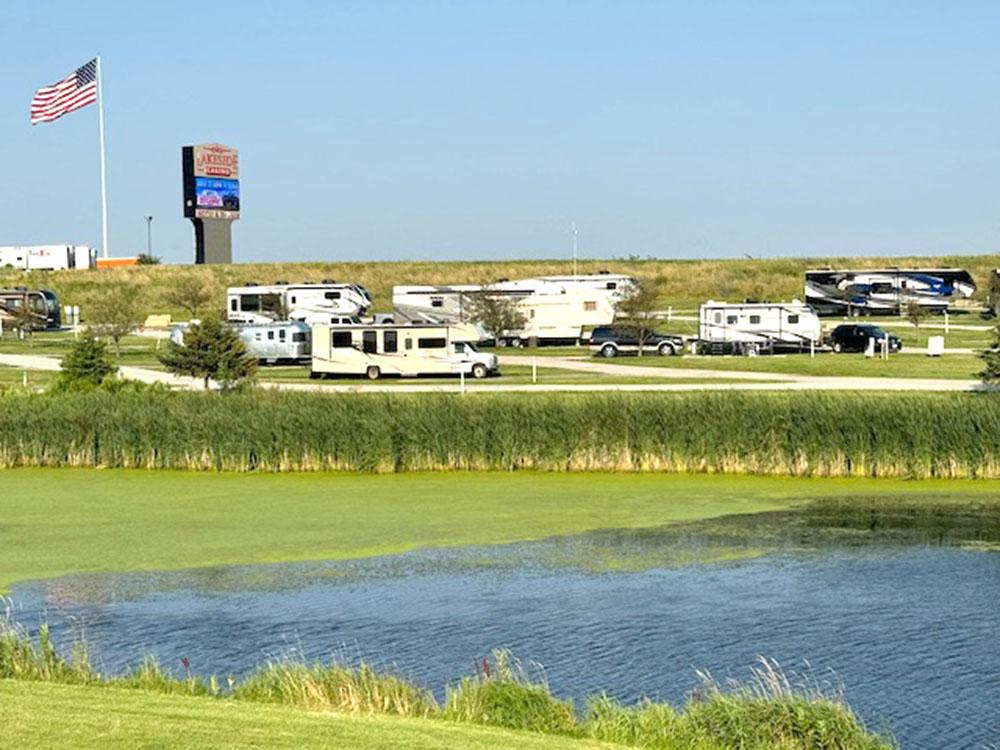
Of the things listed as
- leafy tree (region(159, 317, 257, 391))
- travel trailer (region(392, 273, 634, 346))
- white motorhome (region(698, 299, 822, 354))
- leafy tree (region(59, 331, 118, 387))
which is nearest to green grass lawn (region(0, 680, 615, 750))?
leafy tree (region(59, 331, 118, 387))

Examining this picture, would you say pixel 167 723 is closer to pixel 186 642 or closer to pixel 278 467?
pixel 186 642

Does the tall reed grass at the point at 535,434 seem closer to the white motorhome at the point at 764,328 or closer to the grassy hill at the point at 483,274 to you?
the white motorhome at the point at 764,328

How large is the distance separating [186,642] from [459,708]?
7.17 metres

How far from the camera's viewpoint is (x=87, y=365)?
4834cm

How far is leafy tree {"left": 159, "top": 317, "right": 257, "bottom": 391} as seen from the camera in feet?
173

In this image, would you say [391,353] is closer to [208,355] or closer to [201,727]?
[208,355]

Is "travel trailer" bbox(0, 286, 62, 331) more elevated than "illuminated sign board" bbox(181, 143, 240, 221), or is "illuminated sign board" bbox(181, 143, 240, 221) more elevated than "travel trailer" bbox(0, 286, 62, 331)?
"illuminated sign board" bbox(181, 143, 240, 221)

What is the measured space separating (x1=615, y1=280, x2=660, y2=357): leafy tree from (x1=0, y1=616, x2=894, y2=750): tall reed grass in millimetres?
53083

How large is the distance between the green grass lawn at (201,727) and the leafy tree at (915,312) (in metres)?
68.0

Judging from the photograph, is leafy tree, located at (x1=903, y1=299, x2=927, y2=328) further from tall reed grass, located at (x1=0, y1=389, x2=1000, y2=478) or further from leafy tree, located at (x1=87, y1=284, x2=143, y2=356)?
tall reed grass, located at (x1=0, y1=389, x2=1000, y2=478)

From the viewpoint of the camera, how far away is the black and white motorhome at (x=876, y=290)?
88312 millimetres

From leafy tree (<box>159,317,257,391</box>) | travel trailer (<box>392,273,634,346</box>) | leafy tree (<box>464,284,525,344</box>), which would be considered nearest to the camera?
leafy tree (<box>159,317,257,391</box>)

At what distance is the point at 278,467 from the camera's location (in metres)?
38.4

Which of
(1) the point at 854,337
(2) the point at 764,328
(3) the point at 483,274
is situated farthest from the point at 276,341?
(3) the point at 483,274
